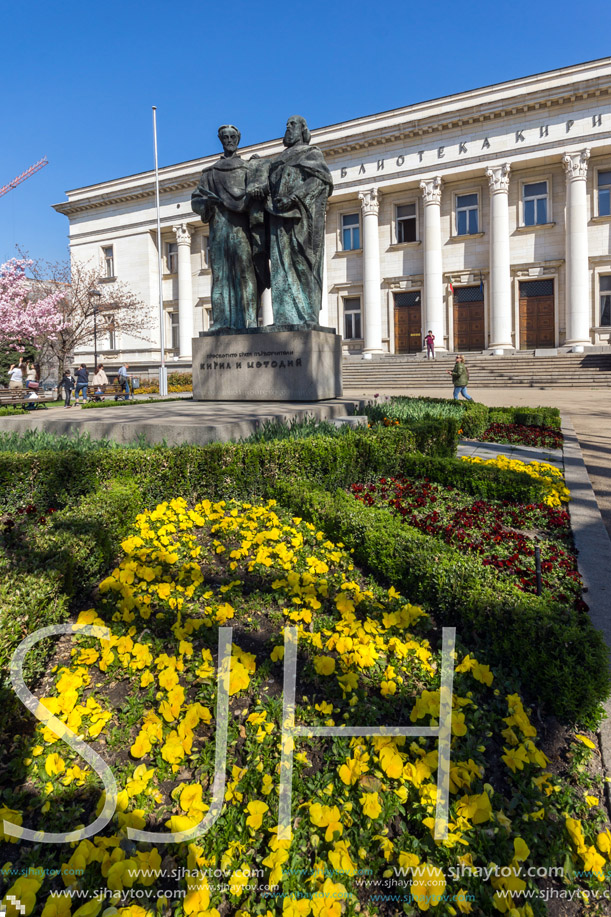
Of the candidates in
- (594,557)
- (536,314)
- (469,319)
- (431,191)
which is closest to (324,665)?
(594,557)

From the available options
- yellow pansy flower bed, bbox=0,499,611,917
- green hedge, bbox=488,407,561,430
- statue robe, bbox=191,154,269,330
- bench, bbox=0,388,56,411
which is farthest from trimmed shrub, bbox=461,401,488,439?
bench, bbox=0,388,56,411

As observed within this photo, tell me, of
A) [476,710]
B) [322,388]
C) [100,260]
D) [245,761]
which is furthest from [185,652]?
[100,260]

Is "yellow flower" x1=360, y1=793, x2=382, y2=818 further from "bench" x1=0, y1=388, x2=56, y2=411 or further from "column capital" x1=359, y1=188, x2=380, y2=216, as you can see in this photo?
"column capital" x1=359, y1=188, x2=380, y2=216

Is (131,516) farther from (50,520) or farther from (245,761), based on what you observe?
(245,761)

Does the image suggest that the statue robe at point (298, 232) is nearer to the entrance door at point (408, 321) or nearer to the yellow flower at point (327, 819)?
the yellow flower at point (327, 819)

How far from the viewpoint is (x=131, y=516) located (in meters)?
3.75

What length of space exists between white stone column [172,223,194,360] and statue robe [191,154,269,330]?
28565 millimetres

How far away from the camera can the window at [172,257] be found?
1553 inches

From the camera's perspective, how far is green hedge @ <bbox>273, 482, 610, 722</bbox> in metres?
2.19

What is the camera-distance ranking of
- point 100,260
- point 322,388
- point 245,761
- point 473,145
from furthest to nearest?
point 100,260 < point 473,145 < point 322,388 < point 245,761

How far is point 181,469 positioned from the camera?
441 centimetres

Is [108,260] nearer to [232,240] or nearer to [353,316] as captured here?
[353,316]

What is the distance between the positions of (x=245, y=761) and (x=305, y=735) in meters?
0.24

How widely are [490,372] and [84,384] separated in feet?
58.9
